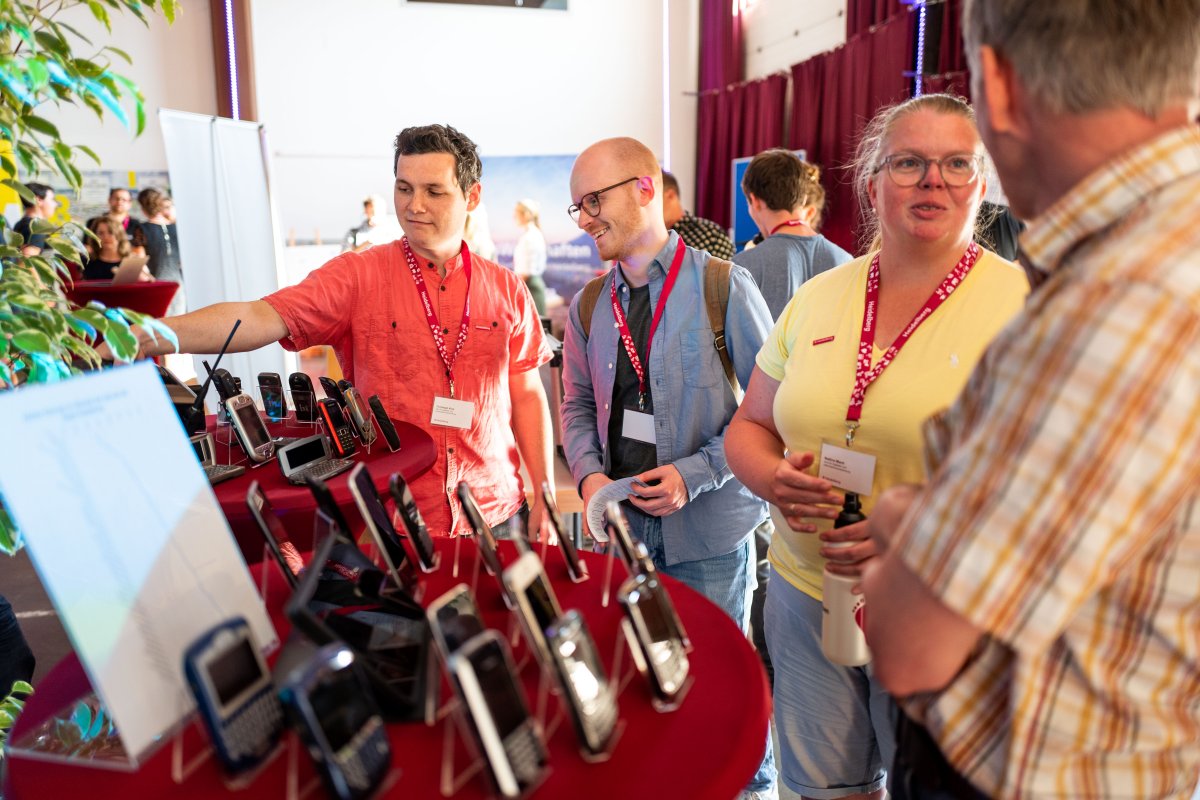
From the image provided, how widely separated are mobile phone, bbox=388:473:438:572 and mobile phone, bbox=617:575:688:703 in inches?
15.0

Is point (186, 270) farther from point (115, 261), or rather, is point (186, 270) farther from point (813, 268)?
point (813, 268)

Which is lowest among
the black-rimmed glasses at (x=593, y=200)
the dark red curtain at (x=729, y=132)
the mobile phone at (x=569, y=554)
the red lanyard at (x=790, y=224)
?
the mobile phone at (x=569, y=554)

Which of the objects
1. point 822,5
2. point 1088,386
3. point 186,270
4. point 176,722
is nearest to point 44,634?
point 186,270

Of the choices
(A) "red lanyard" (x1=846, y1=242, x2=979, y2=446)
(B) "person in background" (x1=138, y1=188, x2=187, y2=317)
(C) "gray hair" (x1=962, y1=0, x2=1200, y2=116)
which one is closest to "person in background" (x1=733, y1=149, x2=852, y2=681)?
(A) "red lanyard" (x1=846, y1=242, x2=979, y2=446)

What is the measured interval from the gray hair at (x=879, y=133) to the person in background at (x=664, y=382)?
348 millimetres

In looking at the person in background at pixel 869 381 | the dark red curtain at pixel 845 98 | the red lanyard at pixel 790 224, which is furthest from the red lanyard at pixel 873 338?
the dark red curtain at pixel 845 98

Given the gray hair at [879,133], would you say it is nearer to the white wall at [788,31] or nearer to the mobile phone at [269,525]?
the mobile phone at [269,525]

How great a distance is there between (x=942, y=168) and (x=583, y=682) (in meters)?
1.13

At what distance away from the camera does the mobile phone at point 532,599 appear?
0.80 metres

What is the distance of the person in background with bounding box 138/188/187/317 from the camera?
6645 millimetres

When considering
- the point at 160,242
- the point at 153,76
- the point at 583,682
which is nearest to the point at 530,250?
the point at 160,242

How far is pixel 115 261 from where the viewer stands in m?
6.09

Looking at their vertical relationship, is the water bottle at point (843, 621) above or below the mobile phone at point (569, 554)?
below

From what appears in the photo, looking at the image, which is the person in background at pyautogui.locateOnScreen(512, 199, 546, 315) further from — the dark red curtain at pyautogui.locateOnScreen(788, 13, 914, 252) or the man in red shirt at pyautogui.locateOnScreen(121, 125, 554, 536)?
the man in red shirt at pyautogui.locateOnScreen(121, 125, 554, 536)
